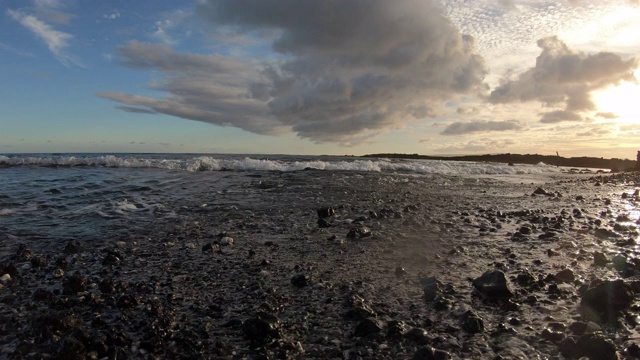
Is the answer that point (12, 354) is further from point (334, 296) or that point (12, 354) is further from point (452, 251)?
point (452, 251)

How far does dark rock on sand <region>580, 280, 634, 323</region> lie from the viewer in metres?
4.95

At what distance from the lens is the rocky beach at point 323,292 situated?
413 centimetres

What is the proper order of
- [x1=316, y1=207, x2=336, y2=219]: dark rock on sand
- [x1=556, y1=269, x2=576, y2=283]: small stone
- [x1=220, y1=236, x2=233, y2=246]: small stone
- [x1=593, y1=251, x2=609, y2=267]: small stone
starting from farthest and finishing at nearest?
[x1=316, y1=207, x2=336, y2=219]: dark rock on sand < [x1=220, y1=236, x2=233, y2=246]: small stone < [x1=593, y1=251, x2=609, y2=267]: small stone < [x1=556, y1=269, x2=576, y2=283]: small stone

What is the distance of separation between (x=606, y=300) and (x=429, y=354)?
9.93 feet

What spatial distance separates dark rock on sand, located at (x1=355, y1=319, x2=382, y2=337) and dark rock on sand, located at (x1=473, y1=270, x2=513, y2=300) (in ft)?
6.84

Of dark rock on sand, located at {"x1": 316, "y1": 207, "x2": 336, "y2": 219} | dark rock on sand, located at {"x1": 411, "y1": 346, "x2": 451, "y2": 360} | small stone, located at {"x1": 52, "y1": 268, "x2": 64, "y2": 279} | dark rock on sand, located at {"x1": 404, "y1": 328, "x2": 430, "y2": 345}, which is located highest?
dark rock on sand, located at {"x1": 316, "y1": 207, "x2": 336, "y2": 219}

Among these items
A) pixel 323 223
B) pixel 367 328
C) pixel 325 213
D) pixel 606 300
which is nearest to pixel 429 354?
pixel 367 328

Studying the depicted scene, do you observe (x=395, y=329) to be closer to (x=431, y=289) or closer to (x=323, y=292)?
(x=431, y=289)

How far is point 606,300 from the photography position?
199 inches

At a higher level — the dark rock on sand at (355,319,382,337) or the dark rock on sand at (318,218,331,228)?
the dark rock on sand at (318,218,331,228)

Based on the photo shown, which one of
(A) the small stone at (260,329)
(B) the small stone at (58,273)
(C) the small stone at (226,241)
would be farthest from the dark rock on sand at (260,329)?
(C) the small stone at (226,241)

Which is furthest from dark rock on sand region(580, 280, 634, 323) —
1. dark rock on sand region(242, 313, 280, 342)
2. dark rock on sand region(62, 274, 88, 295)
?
dark rock on sand region(62, 274, 88, 295)

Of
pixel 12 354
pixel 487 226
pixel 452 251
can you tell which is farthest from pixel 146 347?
pixel 487 226

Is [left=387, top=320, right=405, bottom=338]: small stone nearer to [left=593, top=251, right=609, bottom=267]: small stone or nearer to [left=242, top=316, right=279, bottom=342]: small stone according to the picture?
[left=242, top=316, right=279, bottom=342]: small stone
